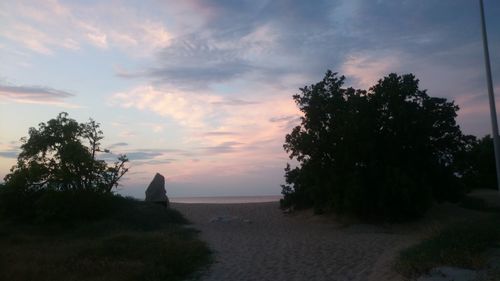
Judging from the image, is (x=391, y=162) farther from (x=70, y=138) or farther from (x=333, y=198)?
(x=70, y=138)

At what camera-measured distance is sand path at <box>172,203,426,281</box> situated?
38.2 feet

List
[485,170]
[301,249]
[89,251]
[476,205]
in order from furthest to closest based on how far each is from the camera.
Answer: [485,170]
[476,205]
[301,249]
[89,251]

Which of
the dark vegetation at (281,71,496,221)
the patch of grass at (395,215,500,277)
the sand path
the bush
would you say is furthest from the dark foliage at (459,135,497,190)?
the bush

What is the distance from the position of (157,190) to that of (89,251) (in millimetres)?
17322

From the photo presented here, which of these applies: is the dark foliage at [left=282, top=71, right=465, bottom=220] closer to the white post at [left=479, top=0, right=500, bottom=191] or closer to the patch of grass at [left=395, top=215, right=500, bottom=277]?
the white post at [left=479, top=0, right=500, bottom=191]

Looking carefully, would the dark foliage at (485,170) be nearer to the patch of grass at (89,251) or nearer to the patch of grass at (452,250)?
the patch of grass at (452,250)

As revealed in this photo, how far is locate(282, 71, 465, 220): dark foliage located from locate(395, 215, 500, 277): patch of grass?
24.9 ft

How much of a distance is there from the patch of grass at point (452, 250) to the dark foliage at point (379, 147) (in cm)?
758

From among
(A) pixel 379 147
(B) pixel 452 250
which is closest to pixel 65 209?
(A) pixel 379 147

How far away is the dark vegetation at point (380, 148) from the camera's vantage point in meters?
20.5

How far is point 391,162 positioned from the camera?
69.5ft

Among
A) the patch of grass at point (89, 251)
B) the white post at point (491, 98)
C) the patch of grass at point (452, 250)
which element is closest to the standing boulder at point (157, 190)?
the patch of grass at point (89, 251)

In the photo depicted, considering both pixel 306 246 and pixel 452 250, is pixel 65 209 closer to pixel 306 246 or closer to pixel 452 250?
pixel 306 246

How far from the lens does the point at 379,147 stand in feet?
69.9
